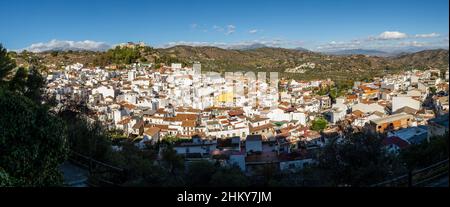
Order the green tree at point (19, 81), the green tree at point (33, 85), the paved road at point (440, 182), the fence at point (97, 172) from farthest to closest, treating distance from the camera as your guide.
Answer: the green tree at point (33, 85)
the green tree at point (19, 81)
the fence at point (97, 172)
the paved road at point (440, 182)

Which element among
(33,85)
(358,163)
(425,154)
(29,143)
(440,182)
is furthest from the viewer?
(33,85)

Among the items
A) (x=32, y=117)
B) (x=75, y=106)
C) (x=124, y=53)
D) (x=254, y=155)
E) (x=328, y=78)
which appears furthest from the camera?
(x=124, y=53)

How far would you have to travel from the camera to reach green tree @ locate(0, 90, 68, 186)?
3225 millimetres

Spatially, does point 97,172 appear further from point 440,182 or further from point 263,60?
point 263,60

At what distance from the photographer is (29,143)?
11.0 ft

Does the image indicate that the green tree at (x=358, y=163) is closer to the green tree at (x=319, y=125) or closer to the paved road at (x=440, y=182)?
the paved road at (x=440, y=182)

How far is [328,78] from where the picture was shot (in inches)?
929

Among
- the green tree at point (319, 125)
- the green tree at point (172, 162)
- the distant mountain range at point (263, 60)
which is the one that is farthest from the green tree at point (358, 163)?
the distant mountain range at point (263, 60)

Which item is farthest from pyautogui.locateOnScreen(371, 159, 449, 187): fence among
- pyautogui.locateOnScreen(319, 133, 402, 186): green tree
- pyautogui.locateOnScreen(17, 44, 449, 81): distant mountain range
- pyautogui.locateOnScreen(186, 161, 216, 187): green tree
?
pyautogui.locateOnScreen(17, 44, 449, 81): distant mountain range

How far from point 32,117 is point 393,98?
7.49 m

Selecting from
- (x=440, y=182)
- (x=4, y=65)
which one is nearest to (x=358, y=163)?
(x=440, y=182)

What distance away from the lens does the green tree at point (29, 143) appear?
10.6 ft
